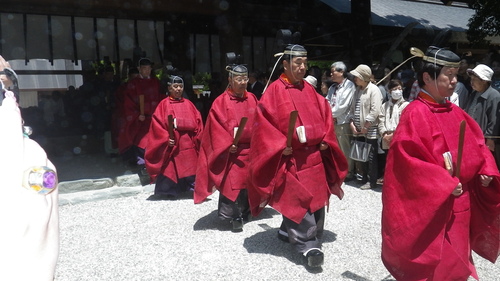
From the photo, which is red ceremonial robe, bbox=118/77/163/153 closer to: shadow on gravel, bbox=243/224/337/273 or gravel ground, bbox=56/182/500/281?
gravel ground, bbox=56/182/500/281

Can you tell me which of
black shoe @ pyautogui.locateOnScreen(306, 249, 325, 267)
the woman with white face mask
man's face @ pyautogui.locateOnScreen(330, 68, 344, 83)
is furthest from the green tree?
black shoe @ pyautogui.locateOnScreen(306, 249, 325, 267)

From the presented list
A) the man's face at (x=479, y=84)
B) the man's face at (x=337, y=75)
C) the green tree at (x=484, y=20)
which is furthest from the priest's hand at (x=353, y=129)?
the green tree at (x=484, y=20)

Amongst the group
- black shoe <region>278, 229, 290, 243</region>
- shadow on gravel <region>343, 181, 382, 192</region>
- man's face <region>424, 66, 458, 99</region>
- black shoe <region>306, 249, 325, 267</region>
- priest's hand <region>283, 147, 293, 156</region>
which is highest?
man's face <region>424, 66, 458, 99</region>

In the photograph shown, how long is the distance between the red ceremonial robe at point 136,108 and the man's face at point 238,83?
2703 mm

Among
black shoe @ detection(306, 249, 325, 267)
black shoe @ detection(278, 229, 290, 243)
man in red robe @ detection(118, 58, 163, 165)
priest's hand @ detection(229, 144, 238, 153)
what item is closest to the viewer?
black shoe @ detection(306, 249, 325, 267)

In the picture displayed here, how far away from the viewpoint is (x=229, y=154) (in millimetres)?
4723

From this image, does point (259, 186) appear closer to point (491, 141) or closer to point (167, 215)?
point (167, 215)

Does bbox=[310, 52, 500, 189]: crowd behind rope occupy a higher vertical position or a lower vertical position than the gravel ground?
higher

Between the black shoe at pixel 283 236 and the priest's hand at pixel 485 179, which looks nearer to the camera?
the priest's hand at pixel 485 179

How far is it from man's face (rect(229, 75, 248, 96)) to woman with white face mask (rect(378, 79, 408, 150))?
6.77 feet

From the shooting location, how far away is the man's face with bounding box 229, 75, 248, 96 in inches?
189

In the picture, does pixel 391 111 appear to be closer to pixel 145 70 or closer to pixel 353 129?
pixel 353 129

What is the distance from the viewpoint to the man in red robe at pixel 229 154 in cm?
468

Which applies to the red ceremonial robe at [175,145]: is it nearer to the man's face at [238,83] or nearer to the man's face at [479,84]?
the man's face at [238,83]
